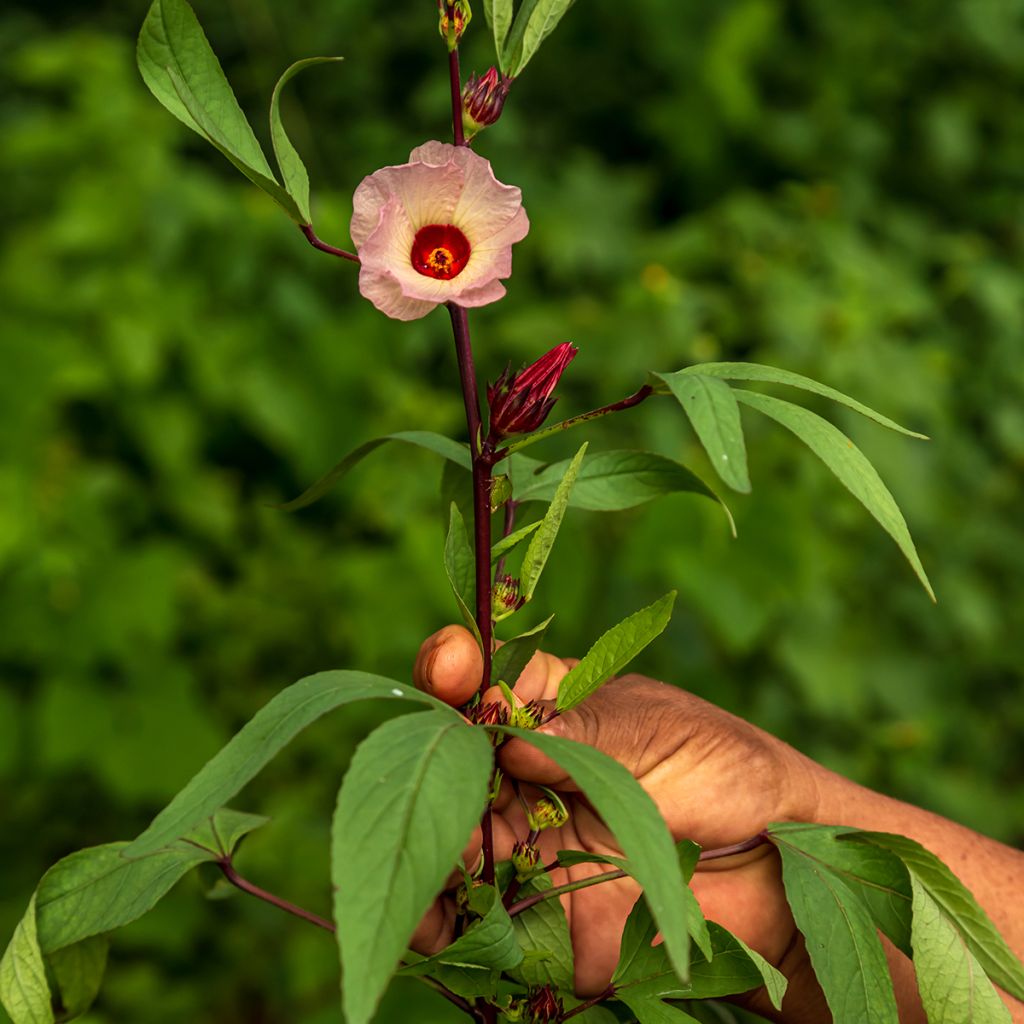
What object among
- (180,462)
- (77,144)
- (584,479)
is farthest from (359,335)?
(584,479)

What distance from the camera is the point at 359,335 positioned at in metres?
2.10

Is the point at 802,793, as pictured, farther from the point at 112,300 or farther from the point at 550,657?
the point at 112,300

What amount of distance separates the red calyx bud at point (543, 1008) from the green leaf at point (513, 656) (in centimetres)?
15

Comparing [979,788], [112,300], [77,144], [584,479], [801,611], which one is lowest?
[979,788]

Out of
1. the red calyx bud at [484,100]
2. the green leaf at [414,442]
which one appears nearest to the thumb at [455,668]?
the green leaf at [414,442]

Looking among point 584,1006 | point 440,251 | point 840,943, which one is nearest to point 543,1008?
point 584,1006

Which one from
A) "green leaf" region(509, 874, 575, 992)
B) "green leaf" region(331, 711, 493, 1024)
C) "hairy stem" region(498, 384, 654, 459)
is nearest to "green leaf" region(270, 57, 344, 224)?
"hairy stem" region(498, 384, 654, 459)

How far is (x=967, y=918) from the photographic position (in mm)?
632

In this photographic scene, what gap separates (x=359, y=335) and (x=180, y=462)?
0.37 metres

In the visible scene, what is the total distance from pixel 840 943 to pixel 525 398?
1.03 feet

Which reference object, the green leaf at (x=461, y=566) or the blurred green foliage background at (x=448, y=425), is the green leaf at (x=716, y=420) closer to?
the green leaf at (x=461, y=566)

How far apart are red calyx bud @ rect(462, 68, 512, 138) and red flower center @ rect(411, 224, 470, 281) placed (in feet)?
0.15

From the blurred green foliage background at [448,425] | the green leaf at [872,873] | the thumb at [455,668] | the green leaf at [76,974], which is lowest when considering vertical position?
the blurred green foliage background at [448,425]

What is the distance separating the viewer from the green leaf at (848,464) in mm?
490
